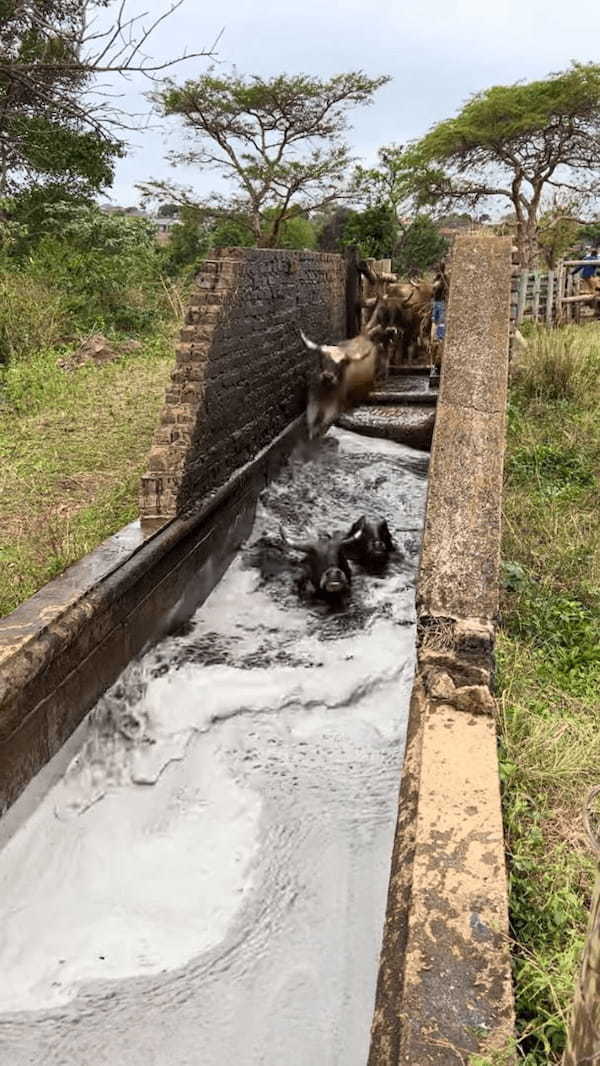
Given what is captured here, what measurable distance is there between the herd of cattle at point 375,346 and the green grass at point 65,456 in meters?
1.70

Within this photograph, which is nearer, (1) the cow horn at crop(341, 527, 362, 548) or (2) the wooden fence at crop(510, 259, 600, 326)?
(1) the cow horn at crop(341, 527, 362, 548)

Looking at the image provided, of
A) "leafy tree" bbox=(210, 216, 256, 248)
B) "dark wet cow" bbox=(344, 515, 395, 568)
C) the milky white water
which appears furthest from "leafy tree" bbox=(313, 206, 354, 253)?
the milky white water

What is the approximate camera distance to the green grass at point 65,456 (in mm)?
4562

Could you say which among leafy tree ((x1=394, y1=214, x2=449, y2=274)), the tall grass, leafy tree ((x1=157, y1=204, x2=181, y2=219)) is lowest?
the tall grass

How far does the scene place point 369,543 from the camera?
5883 millimetres

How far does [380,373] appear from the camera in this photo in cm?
1049

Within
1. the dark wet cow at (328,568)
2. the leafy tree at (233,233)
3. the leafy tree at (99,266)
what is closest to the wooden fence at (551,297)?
the leafy tree at (99,266)

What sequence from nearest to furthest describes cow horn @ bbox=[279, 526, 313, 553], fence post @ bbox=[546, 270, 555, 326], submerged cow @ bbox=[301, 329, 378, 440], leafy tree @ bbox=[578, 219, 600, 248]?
cow horn @ bbox=[279, 526, 313, 553], submerged cow @ bbox=[301, 329, 378, 440], fence post @ bbox=[546, 270, 555, 326], leafy tree @ bbox=[578, 219, 600, 248]

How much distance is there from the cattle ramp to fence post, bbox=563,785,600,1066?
65 cm

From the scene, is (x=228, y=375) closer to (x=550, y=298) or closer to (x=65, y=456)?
(x=65, y=456)

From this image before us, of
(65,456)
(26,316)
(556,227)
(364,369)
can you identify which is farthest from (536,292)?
(556,227)

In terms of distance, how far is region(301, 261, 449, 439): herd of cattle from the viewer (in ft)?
28.7

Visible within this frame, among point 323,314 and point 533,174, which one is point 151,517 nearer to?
point 323,314

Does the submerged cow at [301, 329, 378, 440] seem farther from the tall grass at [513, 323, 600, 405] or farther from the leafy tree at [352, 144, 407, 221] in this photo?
the leafy tree at [352, 144, 407, 221]
